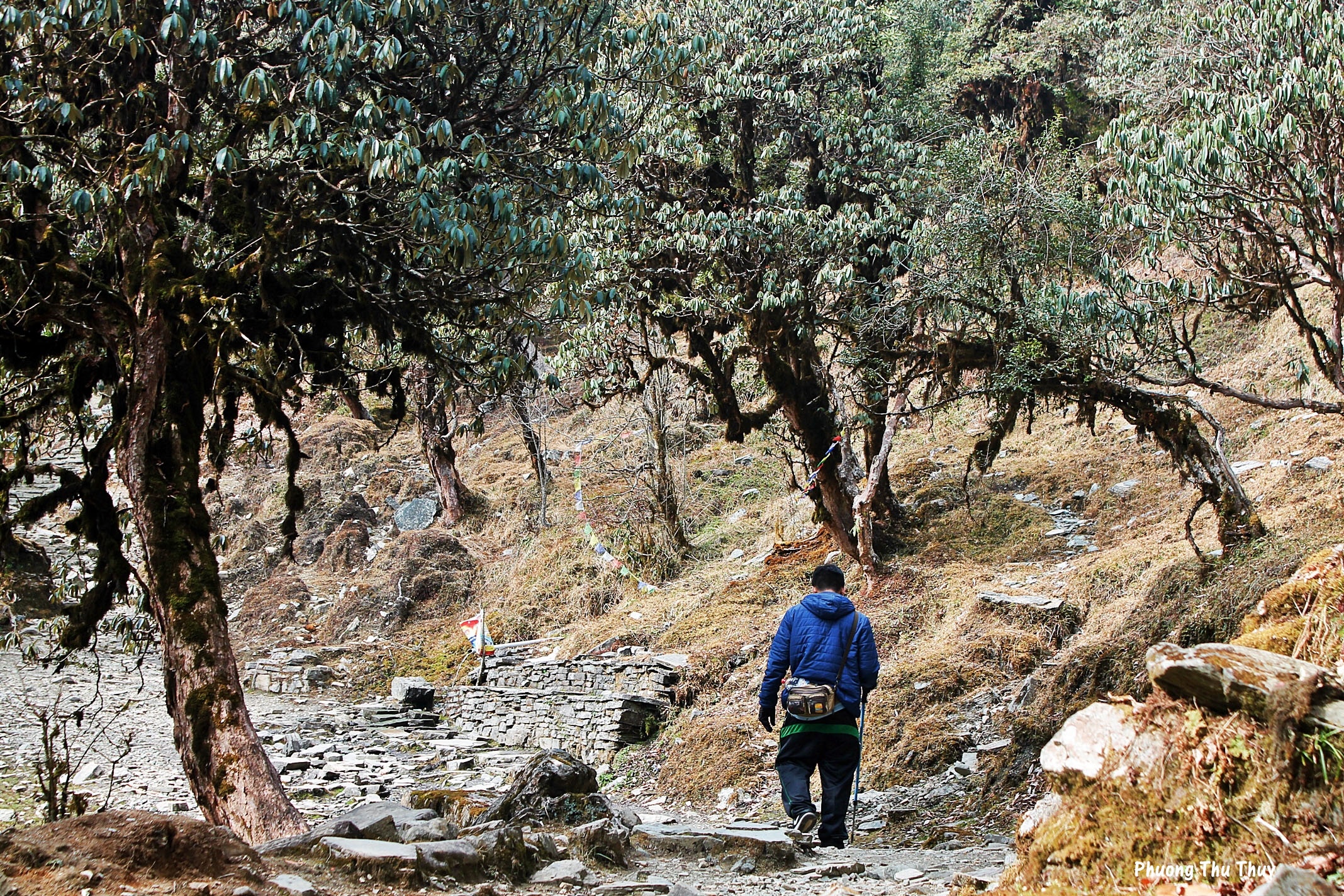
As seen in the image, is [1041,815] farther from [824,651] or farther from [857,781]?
[857,781]

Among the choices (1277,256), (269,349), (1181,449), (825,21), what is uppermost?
(825,21)

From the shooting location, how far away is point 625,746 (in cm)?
1335

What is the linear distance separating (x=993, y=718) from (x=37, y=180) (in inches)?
368

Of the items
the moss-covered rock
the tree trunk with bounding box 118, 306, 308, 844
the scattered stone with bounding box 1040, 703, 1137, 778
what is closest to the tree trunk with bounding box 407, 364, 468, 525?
the tree trunk with bounding box 118, 306, 308, 844

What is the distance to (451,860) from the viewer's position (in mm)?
5023

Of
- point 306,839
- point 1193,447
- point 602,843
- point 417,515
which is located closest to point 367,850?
point 306,839

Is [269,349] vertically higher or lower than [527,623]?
higher

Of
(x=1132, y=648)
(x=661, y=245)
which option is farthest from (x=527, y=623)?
(x=1132, y=648)

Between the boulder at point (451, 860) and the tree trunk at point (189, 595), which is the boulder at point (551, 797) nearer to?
the tree trunk at point (189, 595)

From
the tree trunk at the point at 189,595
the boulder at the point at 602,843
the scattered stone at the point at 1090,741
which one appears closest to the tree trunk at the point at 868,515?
the boulder at the point at 602,843

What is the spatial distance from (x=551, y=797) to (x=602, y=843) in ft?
3.11

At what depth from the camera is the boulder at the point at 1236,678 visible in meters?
3.19

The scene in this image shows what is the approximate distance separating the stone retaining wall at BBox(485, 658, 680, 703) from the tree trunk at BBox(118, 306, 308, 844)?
8.00 metres

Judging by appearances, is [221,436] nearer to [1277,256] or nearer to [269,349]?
[269,349]
